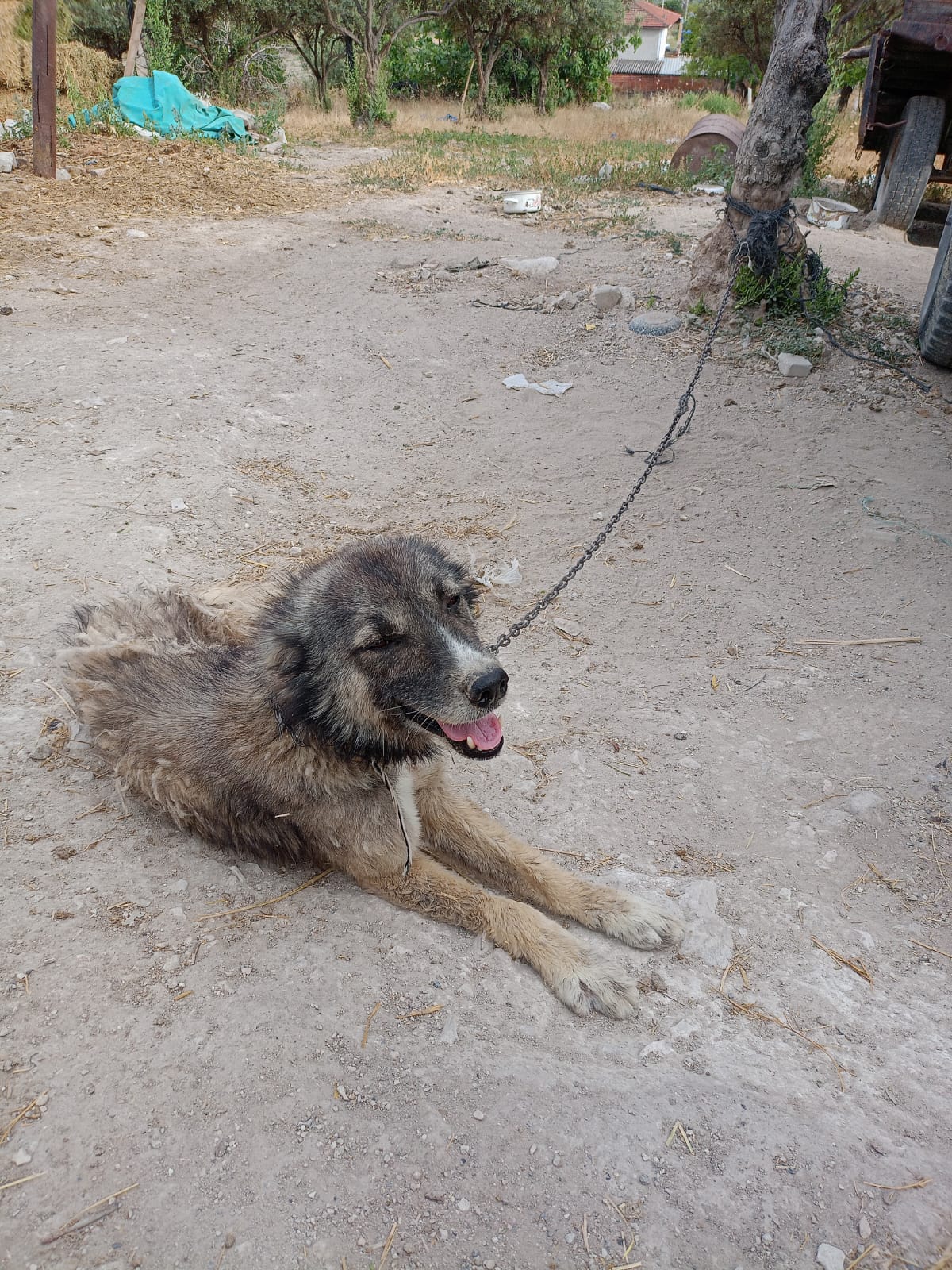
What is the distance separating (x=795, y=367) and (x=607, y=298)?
2.40 metres

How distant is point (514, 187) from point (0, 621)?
13.8 metres

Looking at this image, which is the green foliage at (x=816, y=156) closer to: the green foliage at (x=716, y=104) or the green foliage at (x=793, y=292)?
the green foliage at (x=793, y=292)

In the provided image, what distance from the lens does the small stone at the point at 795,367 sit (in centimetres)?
738

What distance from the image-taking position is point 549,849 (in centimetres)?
378

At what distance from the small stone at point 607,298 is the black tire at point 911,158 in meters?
4.94

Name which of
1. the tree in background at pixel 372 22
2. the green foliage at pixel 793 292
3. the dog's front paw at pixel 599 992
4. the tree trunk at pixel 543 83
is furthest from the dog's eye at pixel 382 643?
the tree trunk at pixel 543 83

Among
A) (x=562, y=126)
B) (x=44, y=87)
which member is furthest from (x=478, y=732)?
(x=562, y=126)

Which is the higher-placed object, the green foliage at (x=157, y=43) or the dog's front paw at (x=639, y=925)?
the green foliage at (x=157, y=43)

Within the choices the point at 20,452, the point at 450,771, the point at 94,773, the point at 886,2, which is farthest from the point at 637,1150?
the point at 886,2

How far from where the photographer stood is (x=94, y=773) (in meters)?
3.67

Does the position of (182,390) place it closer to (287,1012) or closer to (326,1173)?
(287,1012)

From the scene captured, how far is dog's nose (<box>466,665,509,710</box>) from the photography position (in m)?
2.81

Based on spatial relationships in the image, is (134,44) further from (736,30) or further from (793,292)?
(736,30)

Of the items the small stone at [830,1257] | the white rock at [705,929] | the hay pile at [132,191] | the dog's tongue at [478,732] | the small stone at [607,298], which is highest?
the hay pile at [132,191]
